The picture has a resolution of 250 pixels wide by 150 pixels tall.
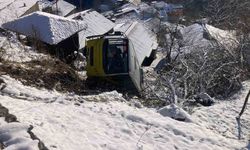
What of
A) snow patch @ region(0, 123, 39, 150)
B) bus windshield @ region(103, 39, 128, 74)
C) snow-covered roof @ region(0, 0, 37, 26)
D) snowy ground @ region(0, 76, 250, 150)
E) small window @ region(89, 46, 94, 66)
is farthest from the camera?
snow-covered roof @ region(0, 0, 37, 26)

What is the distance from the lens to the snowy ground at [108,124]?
10180 millimetres

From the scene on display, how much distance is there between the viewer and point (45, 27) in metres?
21.2

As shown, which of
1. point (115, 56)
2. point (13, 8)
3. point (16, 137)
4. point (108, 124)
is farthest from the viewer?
point (13, 8)

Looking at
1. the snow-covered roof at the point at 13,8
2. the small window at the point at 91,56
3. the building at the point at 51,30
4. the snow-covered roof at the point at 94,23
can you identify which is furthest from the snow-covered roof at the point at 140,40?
the small window at the point at 91,56

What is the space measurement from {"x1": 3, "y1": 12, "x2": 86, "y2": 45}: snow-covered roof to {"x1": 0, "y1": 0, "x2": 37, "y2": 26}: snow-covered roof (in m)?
1.71

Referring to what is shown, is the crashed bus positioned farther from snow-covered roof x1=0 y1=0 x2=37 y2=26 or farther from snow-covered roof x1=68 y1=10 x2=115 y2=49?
snow-covered roof x1=68 y1=10 x2=115 y2=49

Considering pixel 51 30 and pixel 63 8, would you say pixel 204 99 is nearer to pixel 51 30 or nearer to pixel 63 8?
pixel 51 30

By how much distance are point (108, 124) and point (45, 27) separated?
10.9 meters

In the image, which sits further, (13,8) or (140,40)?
(13,8)

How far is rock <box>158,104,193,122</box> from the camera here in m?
12.7

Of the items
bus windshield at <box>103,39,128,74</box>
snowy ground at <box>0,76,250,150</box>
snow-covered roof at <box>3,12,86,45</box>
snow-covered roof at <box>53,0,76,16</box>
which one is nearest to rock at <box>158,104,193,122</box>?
snowy ground at <box>0,76,250,150</box>

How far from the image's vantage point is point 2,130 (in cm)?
944

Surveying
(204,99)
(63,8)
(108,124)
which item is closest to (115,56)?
(204,99)

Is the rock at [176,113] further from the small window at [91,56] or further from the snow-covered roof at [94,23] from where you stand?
the snow-covered roof at [94,23]
